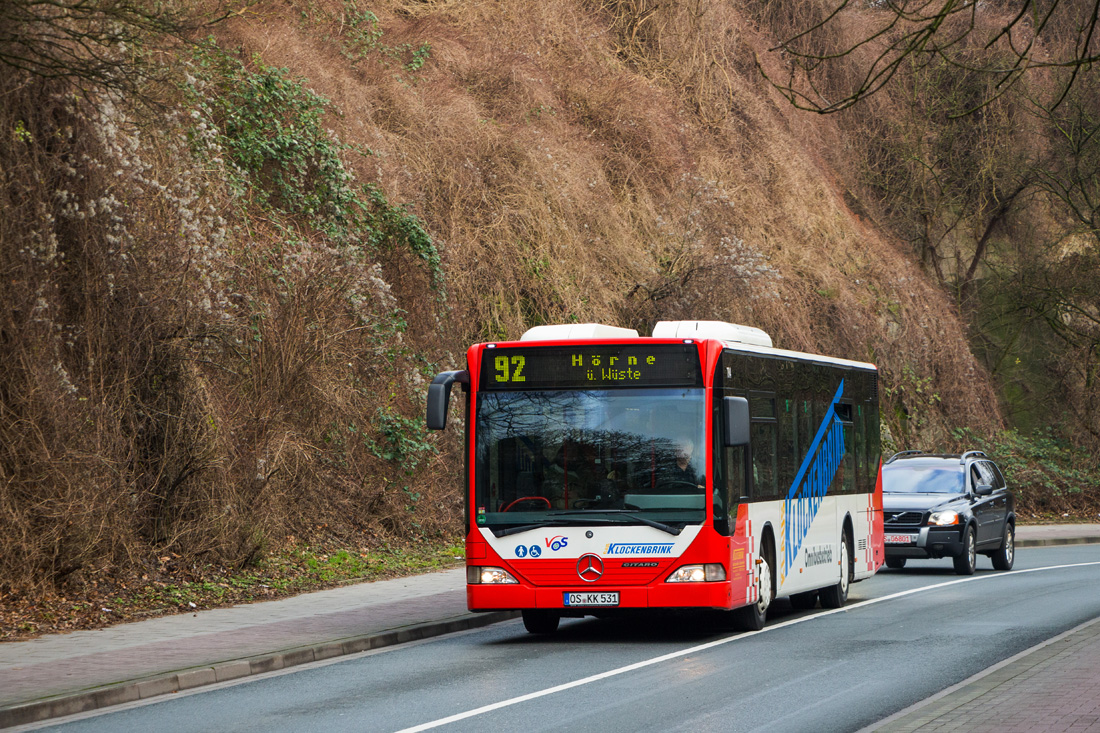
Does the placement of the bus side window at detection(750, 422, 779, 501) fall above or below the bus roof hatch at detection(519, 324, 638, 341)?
below

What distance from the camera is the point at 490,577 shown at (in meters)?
13.0

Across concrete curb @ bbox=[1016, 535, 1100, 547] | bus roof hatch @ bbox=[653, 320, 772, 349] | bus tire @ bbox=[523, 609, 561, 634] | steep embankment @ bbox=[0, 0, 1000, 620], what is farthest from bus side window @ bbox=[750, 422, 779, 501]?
concrete curb @ bbox=[1016, 535, 1100, 547]

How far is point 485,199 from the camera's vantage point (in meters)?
28.1

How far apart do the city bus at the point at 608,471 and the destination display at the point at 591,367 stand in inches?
0.5

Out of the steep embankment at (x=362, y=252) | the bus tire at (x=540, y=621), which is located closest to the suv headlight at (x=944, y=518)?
the steep embankment at (x=362, y=252)

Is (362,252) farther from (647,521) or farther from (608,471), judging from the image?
(647,521)

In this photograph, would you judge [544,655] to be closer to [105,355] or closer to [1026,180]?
[105,355]

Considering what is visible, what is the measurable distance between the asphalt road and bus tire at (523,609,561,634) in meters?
0.27

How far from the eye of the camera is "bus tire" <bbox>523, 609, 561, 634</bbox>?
14102 mm

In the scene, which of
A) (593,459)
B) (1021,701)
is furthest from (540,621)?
(1021,701)

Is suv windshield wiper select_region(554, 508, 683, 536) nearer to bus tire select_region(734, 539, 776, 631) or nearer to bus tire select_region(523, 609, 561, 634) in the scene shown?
bus tire select_region(523, 609, 561, 634)

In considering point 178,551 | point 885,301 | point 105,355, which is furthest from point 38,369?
point 885,301

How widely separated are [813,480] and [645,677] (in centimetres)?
587

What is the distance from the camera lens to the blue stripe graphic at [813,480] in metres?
15.2
